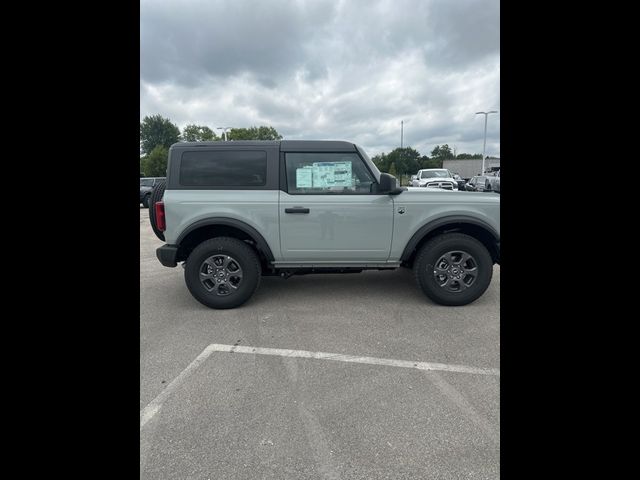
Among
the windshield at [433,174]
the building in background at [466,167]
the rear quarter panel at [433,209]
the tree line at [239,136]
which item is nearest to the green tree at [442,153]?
the tree line at [239,136]

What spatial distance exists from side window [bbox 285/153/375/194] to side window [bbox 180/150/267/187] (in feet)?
1.19

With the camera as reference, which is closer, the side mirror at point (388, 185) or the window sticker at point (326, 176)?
the side mirror at point (388, 185)

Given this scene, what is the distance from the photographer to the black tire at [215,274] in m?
3.56

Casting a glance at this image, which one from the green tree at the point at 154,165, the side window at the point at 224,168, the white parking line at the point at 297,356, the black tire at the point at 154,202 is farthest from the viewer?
the green tree at the point at 154,165

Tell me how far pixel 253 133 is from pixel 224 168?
54690 mm

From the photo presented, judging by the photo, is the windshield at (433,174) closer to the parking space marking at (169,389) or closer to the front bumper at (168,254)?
the front bumper at (168,254)

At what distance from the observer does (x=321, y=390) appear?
2188 millimetres

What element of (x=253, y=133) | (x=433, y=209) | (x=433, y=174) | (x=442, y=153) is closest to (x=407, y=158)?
(x=442, y=153)

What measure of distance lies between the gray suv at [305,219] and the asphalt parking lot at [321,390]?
442 millimetres

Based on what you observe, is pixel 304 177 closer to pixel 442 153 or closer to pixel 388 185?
pixel 388 185

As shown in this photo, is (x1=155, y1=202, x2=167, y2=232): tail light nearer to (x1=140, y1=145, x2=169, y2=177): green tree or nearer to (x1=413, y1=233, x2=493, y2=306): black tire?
(x1=413, y1=233, x2=493, y2=306): black tire

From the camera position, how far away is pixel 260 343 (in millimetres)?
2885
